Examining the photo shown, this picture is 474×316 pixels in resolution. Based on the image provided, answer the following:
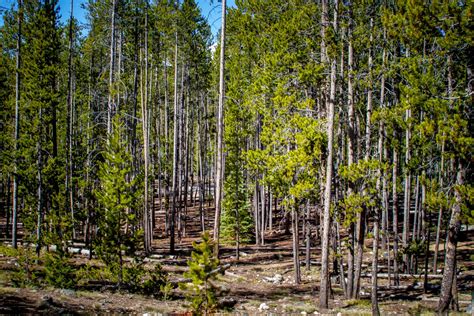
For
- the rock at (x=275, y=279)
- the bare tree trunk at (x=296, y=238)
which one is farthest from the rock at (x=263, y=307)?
the rock at (x=275, y=279)

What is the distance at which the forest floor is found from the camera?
9938 mm

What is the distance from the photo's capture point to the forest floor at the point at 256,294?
9.94 m

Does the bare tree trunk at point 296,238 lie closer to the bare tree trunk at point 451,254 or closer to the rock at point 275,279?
the rock at point 275,279

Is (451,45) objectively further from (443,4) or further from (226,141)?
(226,141)

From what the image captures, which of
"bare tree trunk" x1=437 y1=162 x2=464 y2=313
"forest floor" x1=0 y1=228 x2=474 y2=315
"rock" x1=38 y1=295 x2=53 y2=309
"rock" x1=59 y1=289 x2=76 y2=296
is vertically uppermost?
"bare tree trunk" x1=437 y1=162 x2=464 y2=313

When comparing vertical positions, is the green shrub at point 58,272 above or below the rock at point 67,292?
above

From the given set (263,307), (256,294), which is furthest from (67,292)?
(256,294)

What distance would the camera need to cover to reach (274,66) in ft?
48.8

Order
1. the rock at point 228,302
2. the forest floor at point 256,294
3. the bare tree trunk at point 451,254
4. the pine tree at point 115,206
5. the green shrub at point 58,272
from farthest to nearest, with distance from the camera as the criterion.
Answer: the rock at point 228,302
the green shrub at point 58,272
the pine tree at point 115,206
the bare tree trunk at point 451,254
the forest floor at point 256,294

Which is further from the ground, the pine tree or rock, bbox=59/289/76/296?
the pine tree

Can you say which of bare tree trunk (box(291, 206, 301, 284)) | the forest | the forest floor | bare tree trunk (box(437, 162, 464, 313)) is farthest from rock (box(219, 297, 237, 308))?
bare tree trunk (box(437, 162, 464, 313))

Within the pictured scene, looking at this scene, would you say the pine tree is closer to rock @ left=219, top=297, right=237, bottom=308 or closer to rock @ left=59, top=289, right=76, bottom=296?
rock @ left=59, top=289, right=76, bottom=296

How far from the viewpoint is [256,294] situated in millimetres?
14984

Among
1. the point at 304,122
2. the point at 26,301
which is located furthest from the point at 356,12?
the point at 26,301
